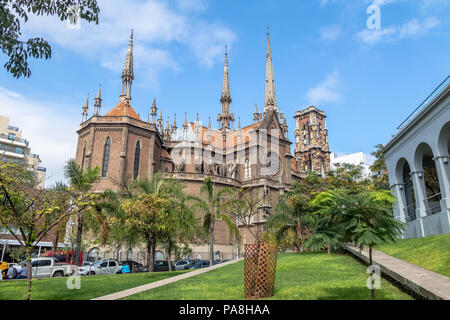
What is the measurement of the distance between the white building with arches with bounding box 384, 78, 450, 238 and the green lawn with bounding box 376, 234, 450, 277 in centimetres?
115

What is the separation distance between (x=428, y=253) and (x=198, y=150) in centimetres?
4518

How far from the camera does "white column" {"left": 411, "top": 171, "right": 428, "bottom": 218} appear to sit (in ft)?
70.8

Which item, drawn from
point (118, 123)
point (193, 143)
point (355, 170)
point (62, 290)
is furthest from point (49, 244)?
point (355, 170)

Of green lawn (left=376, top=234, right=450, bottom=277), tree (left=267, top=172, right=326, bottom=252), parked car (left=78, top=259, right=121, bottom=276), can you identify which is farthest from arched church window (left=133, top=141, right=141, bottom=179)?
green lawn (left=376, top=234, right=450, bottom=277)

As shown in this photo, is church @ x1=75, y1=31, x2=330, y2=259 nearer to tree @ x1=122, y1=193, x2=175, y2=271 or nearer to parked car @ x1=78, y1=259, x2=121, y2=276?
parked car @ x1=78, y1=259, x2=121, y2=276

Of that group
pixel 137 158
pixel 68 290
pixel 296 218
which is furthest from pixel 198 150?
pixel 68 290

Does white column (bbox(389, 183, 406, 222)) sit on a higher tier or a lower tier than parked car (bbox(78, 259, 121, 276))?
higher

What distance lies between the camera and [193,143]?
58.3 m

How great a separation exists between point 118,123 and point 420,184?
34786 millimetres

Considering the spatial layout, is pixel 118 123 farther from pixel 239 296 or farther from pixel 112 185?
pixel 239 296

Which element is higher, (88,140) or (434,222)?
(88,140)

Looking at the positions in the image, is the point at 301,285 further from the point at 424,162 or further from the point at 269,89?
the point at 269,89
